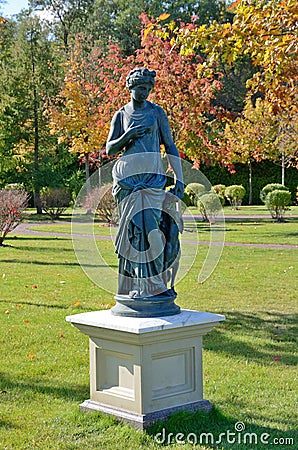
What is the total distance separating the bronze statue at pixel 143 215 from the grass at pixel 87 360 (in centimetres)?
96

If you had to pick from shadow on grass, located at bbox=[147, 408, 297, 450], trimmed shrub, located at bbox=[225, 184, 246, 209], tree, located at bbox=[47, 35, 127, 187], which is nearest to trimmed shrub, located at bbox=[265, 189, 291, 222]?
tree, located at bbox=[47, 35, 127, 187]

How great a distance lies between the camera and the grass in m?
4.95

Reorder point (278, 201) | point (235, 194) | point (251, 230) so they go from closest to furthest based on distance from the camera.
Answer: point (251, 230) → point (278, 201) → point (235, 194)

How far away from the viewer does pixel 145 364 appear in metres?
4.95

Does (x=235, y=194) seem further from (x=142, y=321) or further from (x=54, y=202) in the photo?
(x=142, y=321)

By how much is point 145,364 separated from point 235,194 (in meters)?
31.1

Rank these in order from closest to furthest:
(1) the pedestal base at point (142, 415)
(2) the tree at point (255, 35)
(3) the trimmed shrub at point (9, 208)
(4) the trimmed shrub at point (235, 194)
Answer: (1) the pedestal base at point (142, 415), (2) the tree at point (255, 35), (3) the trimmed shrub at point (9, 208), (4) the trimmed shrub at point (235, 194)

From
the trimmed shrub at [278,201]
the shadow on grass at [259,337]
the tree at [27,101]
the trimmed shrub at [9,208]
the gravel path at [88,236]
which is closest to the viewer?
the shadow on grass at [259,337]

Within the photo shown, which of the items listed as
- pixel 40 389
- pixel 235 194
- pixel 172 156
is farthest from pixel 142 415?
pixel 235 194

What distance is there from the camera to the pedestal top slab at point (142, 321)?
4859 mm

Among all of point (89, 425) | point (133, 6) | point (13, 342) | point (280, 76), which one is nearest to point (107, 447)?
point (89, 425)

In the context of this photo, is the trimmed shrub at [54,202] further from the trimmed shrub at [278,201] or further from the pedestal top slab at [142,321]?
the pedestal top slab at [142,321]

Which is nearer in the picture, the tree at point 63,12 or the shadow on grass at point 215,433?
the shadow on grass at point 215,433

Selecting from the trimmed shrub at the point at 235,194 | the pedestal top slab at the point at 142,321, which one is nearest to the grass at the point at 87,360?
the pedestal top slab at the point at 142,321
